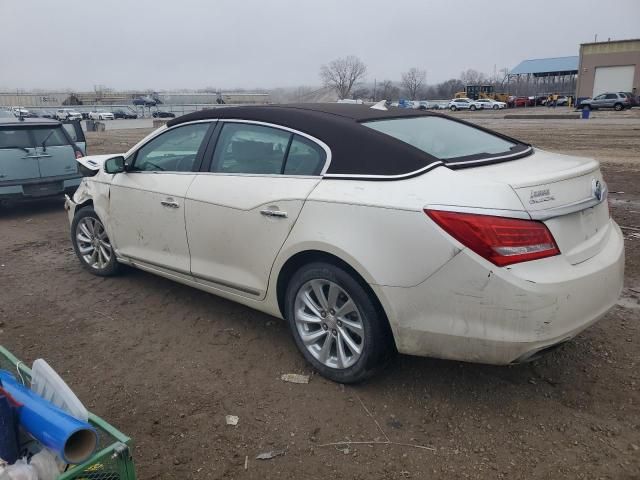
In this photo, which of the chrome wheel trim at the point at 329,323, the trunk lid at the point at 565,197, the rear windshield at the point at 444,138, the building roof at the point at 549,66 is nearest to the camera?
the trunk lid at the point at 565,197

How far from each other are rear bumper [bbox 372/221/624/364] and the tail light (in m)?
0.04

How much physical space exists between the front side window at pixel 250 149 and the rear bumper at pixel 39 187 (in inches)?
218

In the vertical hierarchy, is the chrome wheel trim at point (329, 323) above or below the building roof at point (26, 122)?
below

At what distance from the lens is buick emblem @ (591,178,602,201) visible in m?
3.10

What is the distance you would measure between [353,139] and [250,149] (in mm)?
895

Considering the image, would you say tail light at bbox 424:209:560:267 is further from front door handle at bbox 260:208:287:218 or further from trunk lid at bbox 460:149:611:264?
front door handle at bbox 260:208:287:218

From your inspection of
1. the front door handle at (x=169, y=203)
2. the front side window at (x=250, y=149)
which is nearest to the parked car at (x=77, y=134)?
the front door handle at (x=169, y=203)

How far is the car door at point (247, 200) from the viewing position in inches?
136

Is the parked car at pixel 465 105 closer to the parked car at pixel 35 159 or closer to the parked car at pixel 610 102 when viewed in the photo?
the parked car at pixel 610 102

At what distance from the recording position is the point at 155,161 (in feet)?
15.1

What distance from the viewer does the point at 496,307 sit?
270 centimetres

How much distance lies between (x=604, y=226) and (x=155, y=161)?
3.35m

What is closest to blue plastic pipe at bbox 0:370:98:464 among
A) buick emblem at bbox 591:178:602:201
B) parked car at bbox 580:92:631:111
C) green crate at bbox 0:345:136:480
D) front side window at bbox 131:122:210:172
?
green crate at bbox 0:345:136:480

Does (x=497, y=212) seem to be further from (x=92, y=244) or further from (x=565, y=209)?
(x=92, y=244)
